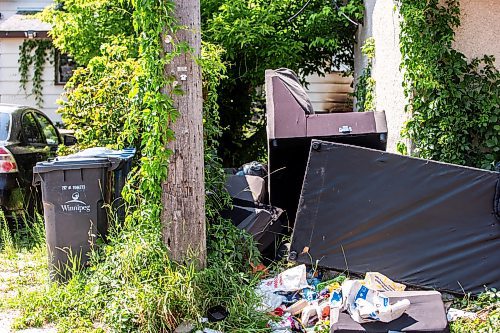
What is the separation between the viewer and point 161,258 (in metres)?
4.39

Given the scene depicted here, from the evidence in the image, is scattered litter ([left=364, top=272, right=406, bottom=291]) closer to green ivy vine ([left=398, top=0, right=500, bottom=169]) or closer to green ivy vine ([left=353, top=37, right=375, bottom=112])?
green ivy vine ([left=398, top=0, right=500, bottom=169])

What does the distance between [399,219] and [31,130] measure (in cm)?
531

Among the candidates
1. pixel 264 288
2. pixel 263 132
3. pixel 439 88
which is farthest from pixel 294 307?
pixel 263 132

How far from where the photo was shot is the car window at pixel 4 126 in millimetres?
7023

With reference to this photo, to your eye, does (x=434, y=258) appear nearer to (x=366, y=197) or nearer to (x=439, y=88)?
(x=366, y=197)

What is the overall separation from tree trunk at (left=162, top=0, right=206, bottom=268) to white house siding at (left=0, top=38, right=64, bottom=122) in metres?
10.0

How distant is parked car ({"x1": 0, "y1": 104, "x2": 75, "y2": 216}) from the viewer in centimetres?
675

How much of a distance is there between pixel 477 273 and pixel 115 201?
10.7ft

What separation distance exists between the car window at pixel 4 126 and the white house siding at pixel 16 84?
21.1ft

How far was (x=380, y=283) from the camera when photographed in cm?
454

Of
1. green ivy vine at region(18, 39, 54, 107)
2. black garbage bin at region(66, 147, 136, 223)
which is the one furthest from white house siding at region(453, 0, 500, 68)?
green ivy vine at region(18, 39, 54, 107)

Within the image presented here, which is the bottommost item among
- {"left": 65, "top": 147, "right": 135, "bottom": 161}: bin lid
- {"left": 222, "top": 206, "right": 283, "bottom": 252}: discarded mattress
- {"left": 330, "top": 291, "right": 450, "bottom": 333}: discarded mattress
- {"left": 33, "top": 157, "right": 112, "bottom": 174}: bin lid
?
{"left": 330, "top": 291, "right": 450, "bottom": 333}: discarded mattress

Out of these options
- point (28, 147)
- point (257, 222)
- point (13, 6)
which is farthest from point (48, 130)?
point (13, 6)

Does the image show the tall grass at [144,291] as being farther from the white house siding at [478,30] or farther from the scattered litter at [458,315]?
the white house siding at [478,30]
